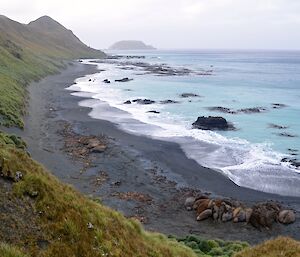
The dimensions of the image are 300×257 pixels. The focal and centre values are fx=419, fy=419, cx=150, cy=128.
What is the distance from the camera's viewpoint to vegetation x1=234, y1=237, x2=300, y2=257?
1434cm

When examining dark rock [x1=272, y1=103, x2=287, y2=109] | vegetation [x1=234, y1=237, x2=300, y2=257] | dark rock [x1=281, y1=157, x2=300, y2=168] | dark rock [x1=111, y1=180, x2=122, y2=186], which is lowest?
dark rock [x1=111, y1=180, x2=122, y2=186]

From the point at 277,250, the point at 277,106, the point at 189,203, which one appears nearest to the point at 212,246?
the point at 277,250

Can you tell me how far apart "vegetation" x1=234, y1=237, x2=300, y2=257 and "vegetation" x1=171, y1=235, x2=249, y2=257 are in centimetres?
454

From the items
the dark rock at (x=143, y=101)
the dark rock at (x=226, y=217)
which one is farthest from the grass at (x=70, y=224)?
the dark rock at (x=143, y=101)

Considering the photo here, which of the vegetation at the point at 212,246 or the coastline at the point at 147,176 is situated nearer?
the vegetation at the point at 212,246

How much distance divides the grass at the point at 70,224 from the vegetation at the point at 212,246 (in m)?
4.83

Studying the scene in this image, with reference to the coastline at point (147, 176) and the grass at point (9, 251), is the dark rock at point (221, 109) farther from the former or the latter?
the grass at point (9, 251)

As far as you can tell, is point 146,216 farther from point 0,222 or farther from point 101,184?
point 0,222

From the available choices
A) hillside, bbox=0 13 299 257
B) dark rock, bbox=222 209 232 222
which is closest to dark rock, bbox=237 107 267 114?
dark rock, bbox=222 209 232 222

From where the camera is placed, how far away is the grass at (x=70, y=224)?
462 inches

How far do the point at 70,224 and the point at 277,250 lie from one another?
7.35 m

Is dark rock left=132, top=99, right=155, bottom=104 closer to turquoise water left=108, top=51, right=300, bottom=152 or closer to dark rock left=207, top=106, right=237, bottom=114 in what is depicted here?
turquoise water left=108, top=51, right=300, bottom=152

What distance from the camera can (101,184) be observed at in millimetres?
31719

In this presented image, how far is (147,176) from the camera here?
3422cm
